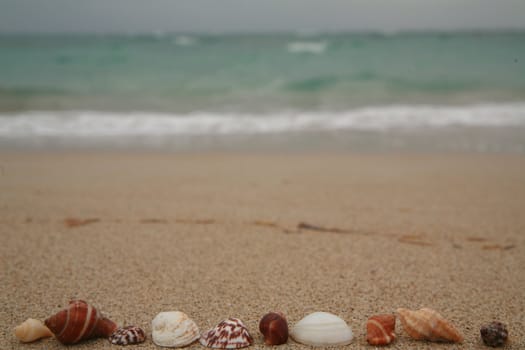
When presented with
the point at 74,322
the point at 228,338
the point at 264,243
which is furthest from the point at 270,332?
the point at 264,243

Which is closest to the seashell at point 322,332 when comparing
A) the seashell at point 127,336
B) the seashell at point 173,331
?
the seashell at point 173,331

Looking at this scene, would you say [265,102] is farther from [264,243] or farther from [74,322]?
[74,322]

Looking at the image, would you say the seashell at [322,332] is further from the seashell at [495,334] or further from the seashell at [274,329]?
the seashell at [495,334]

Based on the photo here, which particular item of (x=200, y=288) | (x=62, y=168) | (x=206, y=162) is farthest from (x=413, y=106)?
(x=200, y=288)

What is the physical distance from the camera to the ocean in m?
7.07

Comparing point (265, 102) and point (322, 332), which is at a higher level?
point (265, 102)

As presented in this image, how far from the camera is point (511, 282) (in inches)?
95.2

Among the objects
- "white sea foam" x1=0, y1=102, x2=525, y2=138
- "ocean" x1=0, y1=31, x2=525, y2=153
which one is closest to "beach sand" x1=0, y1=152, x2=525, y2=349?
"ocean" x1=0, y1=31, x2=525, y2=153

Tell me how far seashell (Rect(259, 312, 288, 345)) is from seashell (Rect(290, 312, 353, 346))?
0.17 ft

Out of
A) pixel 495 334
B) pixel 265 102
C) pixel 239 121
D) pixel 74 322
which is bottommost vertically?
pixel 495 334

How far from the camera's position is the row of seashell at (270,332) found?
176cm

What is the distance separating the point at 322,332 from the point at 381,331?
20 centimetres

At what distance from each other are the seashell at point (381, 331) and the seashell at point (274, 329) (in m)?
0.29

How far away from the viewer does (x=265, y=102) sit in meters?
11.1
